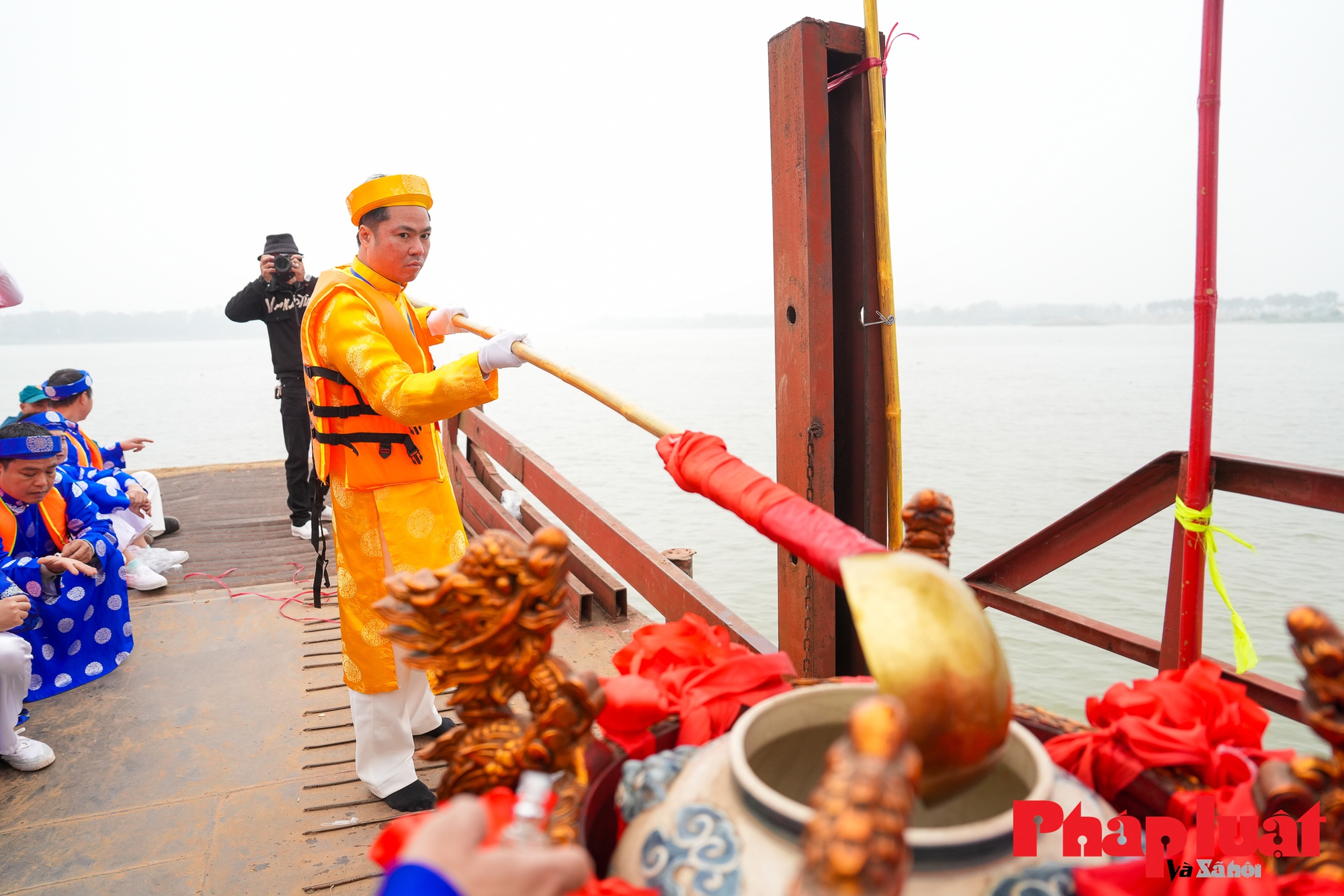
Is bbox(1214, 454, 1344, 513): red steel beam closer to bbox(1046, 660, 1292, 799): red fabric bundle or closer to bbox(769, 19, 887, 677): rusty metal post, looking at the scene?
bbox(769, 19, 887, 677): rusty metal post

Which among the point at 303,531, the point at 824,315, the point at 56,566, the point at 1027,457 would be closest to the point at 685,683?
the point at 824,315

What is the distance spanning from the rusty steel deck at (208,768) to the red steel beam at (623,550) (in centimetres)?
43

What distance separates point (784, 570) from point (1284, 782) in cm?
153

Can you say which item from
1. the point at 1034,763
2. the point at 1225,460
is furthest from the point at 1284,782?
the point at 1225,460

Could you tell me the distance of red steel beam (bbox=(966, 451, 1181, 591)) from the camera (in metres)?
2.27

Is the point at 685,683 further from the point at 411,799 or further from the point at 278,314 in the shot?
the point at 278,314

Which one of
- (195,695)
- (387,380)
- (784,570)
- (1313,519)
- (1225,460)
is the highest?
(387,380)

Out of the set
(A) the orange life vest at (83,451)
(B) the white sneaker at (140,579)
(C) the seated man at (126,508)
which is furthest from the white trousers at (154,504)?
(B) the white sneaker at (140,579)

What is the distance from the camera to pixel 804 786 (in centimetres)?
100

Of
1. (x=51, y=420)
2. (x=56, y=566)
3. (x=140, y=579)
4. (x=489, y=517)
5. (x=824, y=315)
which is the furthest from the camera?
(x=489, y=517)

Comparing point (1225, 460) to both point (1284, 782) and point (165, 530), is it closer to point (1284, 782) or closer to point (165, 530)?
point (1284, 782)

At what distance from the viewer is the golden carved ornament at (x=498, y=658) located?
3.00 ft

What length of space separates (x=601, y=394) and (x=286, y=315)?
372 centimetres

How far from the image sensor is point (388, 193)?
7.18 feet
